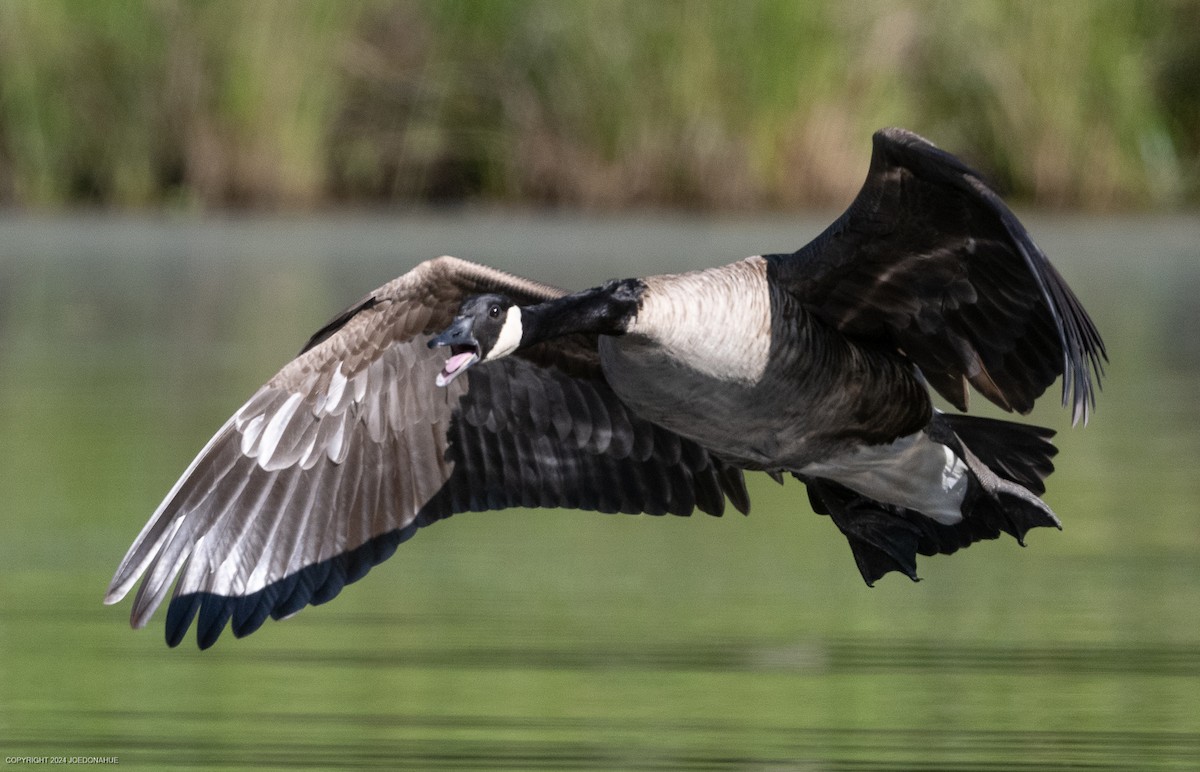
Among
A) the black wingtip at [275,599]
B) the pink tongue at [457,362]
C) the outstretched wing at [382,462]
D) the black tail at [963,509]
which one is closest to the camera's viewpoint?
the pink tongue at [457,362]

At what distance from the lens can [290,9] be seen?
1850 cm

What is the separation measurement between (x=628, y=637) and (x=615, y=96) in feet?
38.7

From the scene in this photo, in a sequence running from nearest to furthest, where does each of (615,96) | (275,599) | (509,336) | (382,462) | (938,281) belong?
(509,336) → (938,281) → (275,599) → (382,462) → (615,96)

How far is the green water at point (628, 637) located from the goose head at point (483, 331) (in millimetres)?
877

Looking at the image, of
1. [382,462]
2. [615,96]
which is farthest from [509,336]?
[615,96]

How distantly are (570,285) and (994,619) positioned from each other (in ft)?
23.3

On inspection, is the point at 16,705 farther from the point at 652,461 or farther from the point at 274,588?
the point at 652,461

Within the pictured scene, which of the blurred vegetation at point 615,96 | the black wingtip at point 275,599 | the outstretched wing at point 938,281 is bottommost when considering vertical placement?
the blurred vegetation at point 615,96

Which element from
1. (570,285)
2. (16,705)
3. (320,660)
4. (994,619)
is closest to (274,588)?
(320,660)

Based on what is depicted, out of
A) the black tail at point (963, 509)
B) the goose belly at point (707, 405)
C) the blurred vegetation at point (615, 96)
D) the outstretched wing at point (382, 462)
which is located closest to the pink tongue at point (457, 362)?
the goose belly at point (707, 405)

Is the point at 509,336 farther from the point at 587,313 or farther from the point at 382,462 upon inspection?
the point at 382,462

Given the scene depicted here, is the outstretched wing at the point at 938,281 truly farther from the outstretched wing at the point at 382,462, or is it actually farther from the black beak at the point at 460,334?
the black beak at the point at 460,334

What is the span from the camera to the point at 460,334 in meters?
5.52

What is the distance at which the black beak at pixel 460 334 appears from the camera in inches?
216
